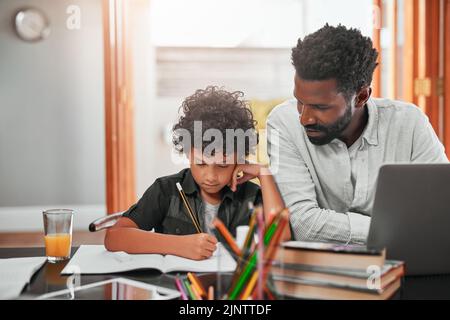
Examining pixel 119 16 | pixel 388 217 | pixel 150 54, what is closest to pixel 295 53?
pixel 388 217

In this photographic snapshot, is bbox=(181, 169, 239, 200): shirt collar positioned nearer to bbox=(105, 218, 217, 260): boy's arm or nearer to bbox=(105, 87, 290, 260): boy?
bbox=(105, 87, 290, 260): boy

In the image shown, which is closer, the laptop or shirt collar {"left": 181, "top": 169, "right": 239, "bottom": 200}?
the laptop

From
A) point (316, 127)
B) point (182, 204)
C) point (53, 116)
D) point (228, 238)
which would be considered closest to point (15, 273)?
point (228, 238)

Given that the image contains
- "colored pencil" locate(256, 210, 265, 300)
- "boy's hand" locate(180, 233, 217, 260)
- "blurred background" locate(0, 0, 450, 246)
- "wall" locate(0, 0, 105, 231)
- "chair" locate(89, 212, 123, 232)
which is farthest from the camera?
"wall" locate(0, 0, 105, 231)

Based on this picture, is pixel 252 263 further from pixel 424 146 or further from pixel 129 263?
pixel 424 146

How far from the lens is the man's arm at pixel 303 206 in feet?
3.60

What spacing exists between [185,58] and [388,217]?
4363 millimetres

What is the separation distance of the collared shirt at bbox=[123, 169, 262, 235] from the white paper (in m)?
0.32

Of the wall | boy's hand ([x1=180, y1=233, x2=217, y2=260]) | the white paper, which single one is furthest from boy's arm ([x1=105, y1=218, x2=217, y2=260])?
the wall

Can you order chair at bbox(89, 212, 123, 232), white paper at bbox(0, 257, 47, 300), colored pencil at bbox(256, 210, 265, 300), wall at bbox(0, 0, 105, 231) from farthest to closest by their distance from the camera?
wall at bbox(0, 0, 105, 231), chair at bbox(89, 212, 123, 232), white paper at bbox(0, 257, 47, 300), colored pencil at bbox(256, 210, 265, 300)

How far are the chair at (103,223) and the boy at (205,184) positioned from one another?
0.03 metres

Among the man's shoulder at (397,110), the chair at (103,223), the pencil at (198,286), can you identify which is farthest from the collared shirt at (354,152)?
the pencil at (198,286)

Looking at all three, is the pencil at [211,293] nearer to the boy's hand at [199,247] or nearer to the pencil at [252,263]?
the pencil at [252,263]

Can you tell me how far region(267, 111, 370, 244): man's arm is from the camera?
1.10 m
